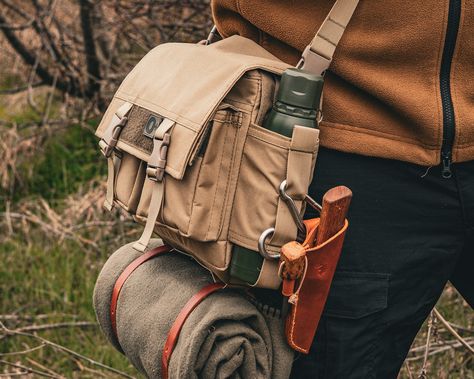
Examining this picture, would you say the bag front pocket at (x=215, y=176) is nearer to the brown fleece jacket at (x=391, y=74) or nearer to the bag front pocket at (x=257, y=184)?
the bag front pocket at (x=257, y=184)

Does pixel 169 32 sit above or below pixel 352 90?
below

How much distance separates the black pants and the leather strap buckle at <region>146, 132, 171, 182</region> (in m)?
0.31

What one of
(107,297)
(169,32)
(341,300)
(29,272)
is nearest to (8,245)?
(29,272)

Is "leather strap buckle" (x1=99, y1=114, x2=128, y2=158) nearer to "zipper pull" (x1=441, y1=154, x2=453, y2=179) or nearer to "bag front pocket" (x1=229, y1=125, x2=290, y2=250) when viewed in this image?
"bag front pocket" (x1=229, y1=125, x2=290, y2=250)

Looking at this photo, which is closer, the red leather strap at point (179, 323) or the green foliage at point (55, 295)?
the red leather strap at point (179, 323)

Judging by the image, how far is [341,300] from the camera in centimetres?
180

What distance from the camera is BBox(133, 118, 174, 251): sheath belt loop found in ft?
5.87

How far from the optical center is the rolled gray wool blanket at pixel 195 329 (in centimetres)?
179

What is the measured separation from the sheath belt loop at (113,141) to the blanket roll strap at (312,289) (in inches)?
19.1

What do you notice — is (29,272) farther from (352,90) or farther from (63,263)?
(352,90)

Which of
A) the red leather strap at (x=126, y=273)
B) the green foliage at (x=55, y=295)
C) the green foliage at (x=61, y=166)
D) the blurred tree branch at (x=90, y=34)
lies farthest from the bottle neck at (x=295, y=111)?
the green foliage at (x=61, y=166)

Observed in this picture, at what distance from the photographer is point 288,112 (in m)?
1.72

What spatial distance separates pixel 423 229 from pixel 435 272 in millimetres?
113

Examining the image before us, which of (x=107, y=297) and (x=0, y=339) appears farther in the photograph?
(x=0, y=339)
